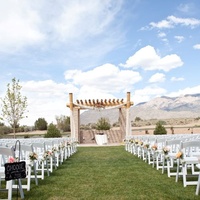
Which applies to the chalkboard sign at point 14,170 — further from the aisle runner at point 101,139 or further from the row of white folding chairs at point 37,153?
the aisle runner at point 101,139

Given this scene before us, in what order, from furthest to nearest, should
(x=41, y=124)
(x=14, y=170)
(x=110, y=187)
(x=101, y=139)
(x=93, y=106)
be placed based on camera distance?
(x=41, y=124) < (x=93, y=106) < (x=101, y=139) < (x=110, y=187) < (x=14, y=170)

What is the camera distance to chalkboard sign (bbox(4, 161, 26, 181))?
4.83m

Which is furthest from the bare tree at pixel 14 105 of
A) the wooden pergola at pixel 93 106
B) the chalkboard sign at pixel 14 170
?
the chalkboard sign at pixel 14 170

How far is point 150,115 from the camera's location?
118 metres

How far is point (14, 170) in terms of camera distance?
4.91 metres

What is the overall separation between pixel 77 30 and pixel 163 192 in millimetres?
15599

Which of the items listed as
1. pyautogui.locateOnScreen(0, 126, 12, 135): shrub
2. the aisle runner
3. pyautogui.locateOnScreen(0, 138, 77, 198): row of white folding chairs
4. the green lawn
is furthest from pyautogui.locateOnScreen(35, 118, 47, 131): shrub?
the green lawn

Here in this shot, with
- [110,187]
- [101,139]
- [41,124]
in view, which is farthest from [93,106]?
[41,124]

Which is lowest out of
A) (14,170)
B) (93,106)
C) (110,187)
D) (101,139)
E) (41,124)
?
(110,187)

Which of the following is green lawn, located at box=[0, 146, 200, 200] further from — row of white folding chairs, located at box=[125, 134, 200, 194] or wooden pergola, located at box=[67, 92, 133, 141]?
wooden pergola, located at box=[67, 92, 133, 141]

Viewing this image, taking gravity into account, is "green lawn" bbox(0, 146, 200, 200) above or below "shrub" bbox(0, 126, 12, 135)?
below

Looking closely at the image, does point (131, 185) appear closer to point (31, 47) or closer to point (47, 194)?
point (47, 194)

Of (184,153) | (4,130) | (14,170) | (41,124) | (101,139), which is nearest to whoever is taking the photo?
(14,170)

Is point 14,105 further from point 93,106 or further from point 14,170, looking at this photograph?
point 14,170
